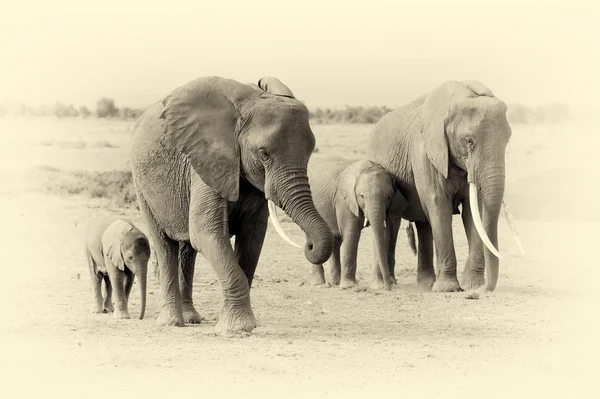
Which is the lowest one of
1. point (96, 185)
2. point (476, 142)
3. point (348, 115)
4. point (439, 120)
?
point (348, 115)

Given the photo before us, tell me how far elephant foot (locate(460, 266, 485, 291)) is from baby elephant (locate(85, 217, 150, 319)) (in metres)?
4.14

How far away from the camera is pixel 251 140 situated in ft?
39.9

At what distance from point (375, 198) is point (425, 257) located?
4.55 ft

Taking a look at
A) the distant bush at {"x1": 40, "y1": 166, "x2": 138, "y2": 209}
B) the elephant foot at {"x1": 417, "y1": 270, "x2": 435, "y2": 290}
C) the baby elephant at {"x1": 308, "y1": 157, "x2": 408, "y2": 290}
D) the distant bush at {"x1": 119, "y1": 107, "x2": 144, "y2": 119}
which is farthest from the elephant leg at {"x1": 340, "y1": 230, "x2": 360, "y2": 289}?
the distant bush at {"x1": 119, "y1": 107, "x2": 144, "y2": 119}

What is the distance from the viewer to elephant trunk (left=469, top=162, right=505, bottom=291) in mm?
15254

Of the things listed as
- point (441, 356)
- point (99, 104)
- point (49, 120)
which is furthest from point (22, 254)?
point (99, 104)

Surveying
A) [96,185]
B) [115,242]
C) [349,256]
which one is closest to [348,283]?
[349,256]

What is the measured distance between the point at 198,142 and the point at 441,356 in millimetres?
2897

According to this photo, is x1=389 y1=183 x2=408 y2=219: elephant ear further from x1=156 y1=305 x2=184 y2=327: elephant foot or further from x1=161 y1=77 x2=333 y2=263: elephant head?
x1=161 y1=77 x2=333 y2=263: elephant head

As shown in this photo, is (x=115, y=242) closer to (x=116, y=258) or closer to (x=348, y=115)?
(x=116, y=258)

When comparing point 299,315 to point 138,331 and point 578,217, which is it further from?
point 578,217

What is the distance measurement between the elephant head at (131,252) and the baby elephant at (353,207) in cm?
348

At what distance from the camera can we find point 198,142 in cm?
1239

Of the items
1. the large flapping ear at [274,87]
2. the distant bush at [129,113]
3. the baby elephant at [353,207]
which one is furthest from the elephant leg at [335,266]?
the distant bush at [129,113]
